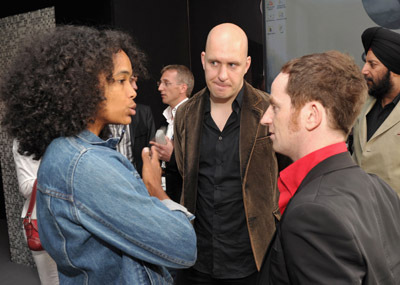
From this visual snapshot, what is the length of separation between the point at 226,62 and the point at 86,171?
49.3 inches

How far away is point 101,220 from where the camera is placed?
0.97m

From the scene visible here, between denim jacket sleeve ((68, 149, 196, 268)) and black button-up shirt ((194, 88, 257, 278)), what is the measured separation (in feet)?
2.98

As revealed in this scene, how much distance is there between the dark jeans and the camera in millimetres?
1918

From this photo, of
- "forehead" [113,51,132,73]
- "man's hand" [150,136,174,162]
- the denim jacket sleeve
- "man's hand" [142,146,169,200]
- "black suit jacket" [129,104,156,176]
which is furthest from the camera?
"black suit jacket" [129,104,156,176]

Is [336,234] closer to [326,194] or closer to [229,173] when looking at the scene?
[326,194]

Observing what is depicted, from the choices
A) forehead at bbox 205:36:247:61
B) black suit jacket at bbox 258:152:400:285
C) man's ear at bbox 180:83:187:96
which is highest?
forehead at bbox 205:36:247:61

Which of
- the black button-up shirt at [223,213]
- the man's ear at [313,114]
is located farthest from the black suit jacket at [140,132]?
the man's ear at [313,114]

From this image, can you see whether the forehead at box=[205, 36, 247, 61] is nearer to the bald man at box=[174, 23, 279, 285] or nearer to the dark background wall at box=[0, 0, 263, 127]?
the bald man at box=[174, 23, 279, 285]

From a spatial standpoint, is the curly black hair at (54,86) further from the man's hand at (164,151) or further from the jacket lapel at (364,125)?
the jacket lapel at (364,125)

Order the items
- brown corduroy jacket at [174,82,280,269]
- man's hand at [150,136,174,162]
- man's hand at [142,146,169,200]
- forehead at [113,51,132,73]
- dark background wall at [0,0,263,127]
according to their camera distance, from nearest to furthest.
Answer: forehead at [113,51,132,73]
man's hand at [142,146,169,200]
brown corduroy jacket at [174,82,280,269]
man's hand at [150,136,174,162]
dark background wall at [0,0,263,127]

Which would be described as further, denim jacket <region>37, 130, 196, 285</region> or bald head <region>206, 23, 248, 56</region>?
bald head <region>206, 23, 248, 56</region>

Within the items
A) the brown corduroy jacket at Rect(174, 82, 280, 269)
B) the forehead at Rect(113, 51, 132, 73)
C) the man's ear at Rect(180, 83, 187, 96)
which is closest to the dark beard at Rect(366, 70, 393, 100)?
the brown corduroy jacket at Rect(174, 82, 280, 269)

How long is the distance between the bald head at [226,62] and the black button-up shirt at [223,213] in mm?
152

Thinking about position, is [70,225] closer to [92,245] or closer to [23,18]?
[92,245]
